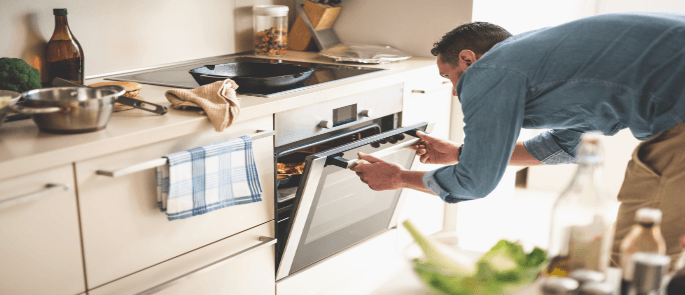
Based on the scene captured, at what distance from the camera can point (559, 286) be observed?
686 mm

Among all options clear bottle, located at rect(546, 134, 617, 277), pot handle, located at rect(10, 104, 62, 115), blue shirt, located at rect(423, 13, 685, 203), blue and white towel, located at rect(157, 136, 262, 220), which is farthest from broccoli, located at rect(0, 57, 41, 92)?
clear bottle, located at rect(546, 134, 617, 277)

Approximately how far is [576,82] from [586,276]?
2.27 ft

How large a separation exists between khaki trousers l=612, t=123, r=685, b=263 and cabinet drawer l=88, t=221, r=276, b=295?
878mm

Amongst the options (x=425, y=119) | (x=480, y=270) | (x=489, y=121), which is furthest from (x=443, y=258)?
(x=425, y=119)

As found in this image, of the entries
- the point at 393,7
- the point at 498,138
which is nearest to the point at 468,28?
the point at 498,138

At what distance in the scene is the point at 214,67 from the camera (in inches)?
73.1

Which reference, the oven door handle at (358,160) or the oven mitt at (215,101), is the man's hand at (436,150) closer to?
the oven door handle at (358,160)

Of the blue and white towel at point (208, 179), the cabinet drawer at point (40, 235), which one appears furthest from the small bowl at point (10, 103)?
the blue and white towel at point (208, 179)

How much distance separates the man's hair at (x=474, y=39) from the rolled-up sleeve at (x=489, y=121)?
0.21m

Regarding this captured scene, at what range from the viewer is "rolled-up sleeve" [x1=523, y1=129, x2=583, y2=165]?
159cm

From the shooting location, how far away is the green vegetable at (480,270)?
2.27ft

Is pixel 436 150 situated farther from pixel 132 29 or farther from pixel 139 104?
pixel 132 29

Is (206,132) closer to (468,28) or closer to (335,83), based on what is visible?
(335,83)

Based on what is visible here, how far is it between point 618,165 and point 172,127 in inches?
111
